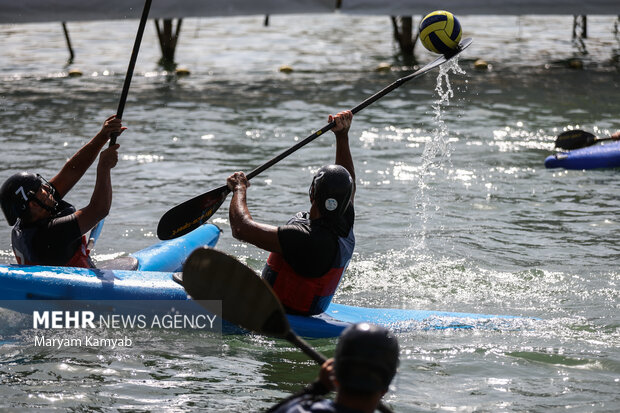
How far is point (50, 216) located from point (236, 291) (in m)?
2.12

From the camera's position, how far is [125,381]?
4.49m

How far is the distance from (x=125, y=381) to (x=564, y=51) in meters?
14.1

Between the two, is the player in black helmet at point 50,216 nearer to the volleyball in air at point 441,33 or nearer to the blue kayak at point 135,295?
the blue kayak at point 135,295

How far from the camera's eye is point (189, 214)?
5.58m

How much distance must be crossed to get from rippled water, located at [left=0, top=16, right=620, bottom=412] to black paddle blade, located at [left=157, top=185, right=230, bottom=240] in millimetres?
812

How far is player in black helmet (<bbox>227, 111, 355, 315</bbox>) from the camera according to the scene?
4.55m

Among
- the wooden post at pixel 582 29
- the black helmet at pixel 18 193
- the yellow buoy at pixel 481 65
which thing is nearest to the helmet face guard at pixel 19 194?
the black helmet at pixel 18 193

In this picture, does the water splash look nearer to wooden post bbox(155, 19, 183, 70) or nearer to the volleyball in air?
the volleyball in air

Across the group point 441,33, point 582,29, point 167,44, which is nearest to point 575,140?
point 441,33

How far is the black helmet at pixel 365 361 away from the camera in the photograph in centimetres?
250

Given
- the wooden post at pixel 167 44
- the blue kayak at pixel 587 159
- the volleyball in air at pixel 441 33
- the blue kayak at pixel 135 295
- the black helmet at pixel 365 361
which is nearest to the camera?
the black helmet at pixel 365 361

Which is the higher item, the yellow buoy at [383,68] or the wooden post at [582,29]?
the wooden post at [582,29]

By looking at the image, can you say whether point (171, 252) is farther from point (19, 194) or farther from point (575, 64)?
point (575, 64)

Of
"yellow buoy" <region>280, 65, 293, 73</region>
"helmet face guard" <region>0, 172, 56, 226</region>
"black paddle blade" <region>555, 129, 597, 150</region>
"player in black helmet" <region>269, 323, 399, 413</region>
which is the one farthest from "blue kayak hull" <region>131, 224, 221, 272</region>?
"yellow buoy" <region>280, 65, 293, 73</region>
